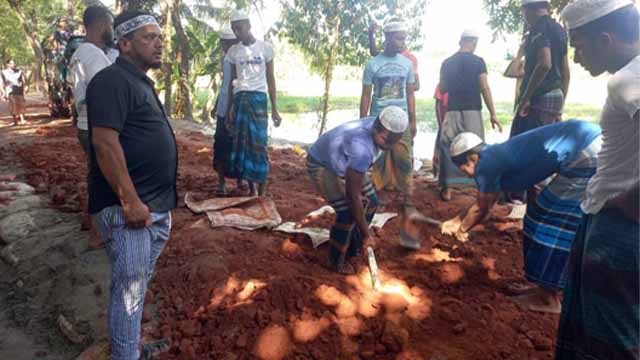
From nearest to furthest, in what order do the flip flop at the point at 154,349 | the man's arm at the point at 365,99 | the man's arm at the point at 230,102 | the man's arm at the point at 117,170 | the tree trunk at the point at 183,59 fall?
the man's arm at the point at 117,170 < the flip flop at the point at 154,349 < the man's arm at the point at 230,102 < the man's arm at the point at 365,99 < the tree trunk at the point at 183,59

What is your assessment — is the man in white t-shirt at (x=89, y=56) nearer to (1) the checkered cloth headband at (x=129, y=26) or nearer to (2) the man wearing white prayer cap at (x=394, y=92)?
(1) the checkered cloth headband at (x=129, y=26)

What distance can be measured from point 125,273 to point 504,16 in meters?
8.03

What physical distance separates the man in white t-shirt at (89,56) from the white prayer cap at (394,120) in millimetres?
1929

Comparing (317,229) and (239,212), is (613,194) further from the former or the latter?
(239,212)

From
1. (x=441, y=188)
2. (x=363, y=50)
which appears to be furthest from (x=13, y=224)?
(x=363, y=50)

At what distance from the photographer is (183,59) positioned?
37.6 ft

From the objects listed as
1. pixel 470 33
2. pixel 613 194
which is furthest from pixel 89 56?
pixel 470 33

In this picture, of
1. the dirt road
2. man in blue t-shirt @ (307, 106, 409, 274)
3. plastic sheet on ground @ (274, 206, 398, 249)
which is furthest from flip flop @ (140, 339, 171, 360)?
plastic sheet on ground @ (274, 206, 398, 249)

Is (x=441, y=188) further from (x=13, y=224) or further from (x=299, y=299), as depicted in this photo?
(x=13, y=224)

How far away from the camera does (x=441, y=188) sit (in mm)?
5156

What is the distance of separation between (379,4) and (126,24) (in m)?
6.94

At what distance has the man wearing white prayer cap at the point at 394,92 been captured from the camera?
4430mm

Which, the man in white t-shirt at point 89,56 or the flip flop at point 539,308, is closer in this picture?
the flip flop at point 539,308

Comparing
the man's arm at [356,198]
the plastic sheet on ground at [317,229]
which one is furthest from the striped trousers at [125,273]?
the plastic sheet on ground at [317,229]
